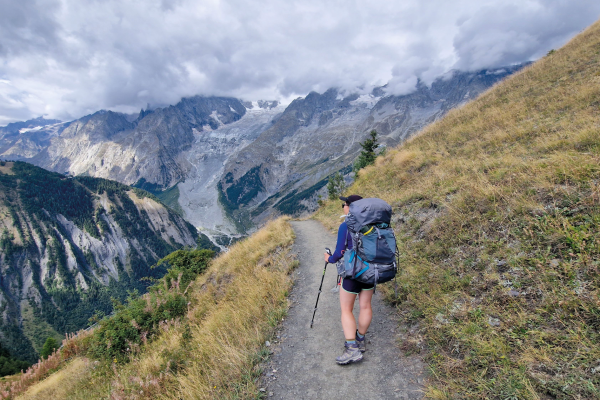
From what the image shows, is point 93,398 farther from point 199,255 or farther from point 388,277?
point 199,255

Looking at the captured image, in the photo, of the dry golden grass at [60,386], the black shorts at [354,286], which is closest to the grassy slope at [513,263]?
the black shorts at [354,286]

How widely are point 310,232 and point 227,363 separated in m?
10.8

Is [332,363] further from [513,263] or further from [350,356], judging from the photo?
[513,263]

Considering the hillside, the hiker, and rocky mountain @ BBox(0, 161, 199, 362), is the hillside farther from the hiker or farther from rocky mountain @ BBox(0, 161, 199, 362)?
rocky mountain @ BBox(0, 161, 199, 362)

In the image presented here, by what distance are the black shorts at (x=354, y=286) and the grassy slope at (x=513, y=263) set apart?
140cm

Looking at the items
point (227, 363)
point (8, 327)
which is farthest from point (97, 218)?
point (227, 363)

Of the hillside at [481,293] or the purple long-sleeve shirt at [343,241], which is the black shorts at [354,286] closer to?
the purple long-sleeve shirt at [343,241]

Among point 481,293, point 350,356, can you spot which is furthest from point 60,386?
point 481,293

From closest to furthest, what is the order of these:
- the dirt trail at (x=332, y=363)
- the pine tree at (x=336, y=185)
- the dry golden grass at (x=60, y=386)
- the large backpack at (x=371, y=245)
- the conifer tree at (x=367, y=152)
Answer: the dirt trail at (x=332, y=363) < the large backpack at (x=371, y=245) < the dry golden grass at (x=60, y=386) < the pine tree at (x=336, y=185) < the conifer tree at (x=367, y=152)

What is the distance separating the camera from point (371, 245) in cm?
442

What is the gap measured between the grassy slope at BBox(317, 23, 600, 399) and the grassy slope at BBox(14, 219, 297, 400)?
3.30m

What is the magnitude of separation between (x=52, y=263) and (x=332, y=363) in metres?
227

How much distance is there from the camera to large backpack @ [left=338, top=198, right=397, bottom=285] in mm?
4410

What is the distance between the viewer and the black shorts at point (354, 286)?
471 centimetres
